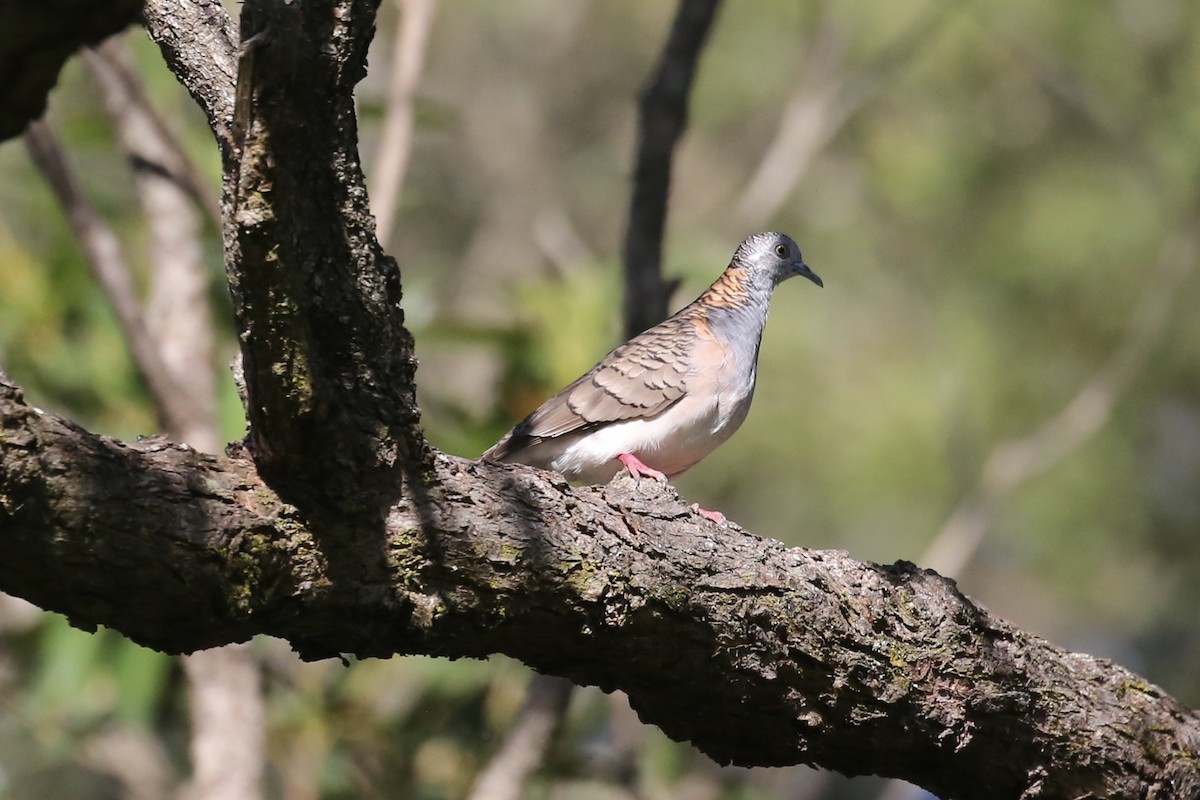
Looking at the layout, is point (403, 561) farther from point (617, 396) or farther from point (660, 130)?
point (660, 130)

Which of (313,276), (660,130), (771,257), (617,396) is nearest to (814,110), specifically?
(771,257)

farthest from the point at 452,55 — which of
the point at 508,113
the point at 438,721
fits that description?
the point at 438,721

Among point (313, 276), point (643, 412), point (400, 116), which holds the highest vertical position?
point (400, 116)

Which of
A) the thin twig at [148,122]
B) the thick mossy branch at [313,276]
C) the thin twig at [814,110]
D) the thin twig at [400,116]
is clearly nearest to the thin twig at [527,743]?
the thin twig at [400,116]

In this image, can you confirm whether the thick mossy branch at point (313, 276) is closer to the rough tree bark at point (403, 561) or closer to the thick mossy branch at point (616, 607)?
the rough tree bark at point (403, 561)

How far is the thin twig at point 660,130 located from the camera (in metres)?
5.44

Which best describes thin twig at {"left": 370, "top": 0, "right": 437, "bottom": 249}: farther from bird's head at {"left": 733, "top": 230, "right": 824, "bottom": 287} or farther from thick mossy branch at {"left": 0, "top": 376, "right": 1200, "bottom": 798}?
thick mossy branch at {"left": 0, "top": 376, "right": 1200, "bottom": 798}

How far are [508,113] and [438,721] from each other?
8.99 m

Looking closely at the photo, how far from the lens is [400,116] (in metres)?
6.00

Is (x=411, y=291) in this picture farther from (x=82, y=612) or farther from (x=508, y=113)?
(x=508, y=113)

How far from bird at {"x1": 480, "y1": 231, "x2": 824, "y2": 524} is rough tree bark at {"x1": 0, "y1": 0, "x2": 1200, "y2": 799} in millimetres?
1777

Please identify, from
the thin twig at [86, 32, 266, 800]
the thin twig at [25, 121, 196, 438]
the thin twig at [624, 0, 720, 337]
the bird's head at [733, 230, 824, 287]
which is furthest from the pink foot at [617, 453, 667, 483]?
the thin twig at [25, 121, 196, 438]

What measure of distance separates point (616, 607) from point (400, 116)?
12.5ft

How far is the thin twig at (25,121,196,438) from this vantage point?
530 centimetres
